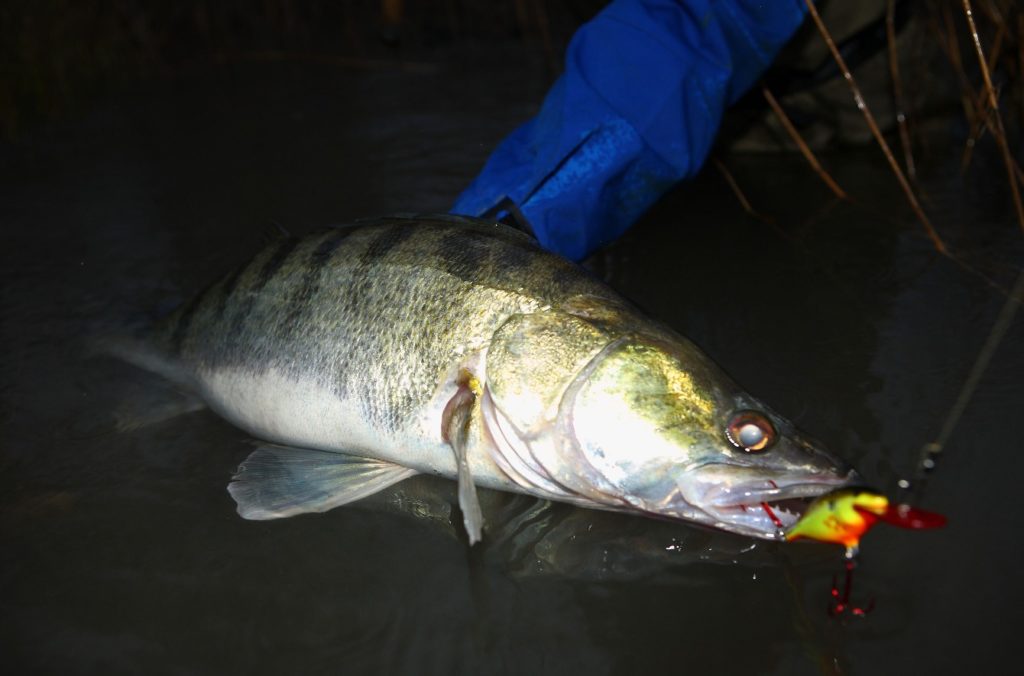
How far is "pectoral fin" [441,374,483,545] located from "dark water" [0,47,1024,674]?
0.15m

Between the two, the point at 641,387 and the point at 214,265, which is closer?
the point at 641,387

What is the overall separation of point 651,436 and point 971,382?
1251 millimetres

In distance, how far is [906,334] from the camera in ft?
9.72

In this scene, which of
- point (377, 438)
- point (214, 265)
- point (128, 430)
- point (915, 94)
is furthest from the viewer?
point (915, 94)

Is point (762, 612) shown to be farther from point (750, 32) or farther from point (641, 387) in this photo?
point (750, 32)

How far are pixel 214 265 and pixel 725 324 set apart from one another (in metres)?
2.22

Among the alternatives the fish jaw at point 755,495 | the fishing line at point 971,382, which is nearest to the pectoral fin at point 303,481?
the fish jaw at point 755,495

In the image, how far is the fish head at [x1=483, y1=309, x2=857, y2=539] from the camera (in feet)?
6.21

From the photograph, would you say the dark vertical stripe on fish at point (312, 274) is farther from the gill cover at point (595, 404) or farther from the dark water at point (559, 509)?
the gill cover at point (595, 404)

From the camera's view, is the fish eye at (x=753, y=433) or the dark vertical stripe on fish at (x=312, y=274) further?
the dark vertical stripe on fish at (x=312, y=274)

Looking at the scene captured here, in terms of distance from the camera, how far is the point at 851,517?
1686mm

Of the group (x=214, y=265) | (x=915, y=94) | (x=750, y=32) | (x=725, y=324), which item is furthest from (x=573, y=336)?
(x=915, y=94)

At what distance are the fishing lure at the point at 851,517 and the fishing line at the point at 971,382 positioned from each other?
17cm

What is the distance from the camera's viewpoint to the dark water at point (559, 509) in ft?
6.02
